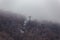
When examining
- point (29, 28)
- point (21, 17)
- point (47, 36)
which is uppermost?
point (21, 17)

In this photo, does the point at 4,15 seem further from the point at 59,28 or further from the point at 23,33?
the point at 59,28

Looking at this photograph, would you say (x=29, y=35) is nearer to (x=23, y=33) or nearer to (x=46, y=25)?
(x=23, y=33)

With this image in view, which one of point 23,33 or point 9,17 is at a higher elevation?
point 9,17

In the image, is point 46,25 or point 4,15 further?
point 46,25

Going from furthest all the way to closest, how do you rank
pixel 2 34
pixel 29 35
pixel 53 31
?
pixel 53 31
pixel 29 35
pixel 2 34

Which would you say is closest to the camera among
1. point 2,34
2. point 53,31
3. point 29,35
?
point 2,34

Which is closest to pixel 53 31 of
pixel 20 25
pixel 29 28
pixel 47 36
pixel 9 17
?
pixel 47 36
